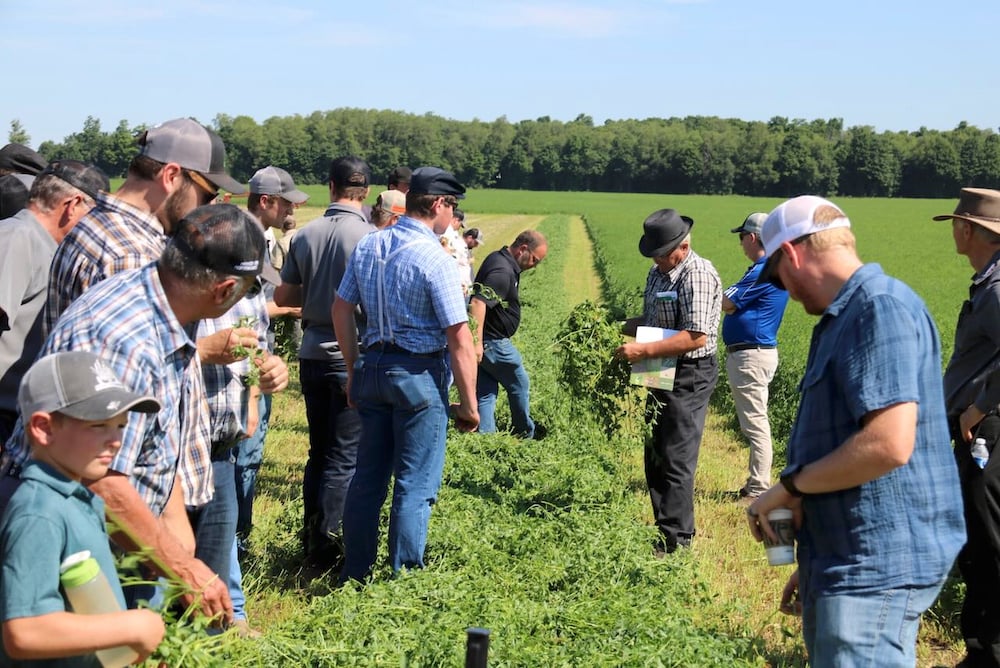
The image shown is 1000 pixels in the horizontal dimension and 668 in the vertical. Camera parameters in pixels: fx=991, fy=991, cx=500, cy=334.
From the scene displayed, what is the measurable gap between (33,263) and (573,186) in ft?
433

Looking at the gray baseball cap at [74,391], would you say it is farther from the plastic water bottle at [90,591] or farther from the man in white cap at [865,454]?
the man in white cap at [865,454]

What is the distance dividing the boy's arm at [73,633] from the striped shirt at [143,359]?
0.56 meters

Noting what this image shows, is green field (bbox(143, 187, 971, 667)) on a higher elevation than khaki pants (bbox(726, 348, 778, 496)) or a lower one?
lower

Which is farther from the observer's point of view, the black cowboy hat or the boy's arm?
the black cowboy hat

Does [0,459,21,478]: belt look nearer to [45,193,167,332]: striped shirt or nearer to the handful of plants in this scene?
[45,193,167,332]: striped shirt

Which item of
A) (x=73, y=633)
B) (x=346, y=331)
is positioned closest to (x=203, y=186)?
(x=73, y=633)

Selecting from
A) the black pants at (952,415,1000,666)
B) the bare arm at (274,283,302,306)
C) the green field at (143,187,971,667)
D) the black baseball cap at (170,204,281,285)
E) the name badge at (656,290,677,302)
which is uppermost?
the black baseball cap at (170,204,281,285)

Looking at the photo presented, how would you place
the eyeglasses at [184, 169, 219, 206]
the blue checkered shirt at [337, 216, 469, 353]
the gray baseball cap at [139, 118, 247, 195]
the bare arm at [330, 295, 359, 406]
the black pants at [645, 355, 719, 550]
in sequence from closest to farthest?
the gray baseball cap at [139, 118, 247, 195], the eyeglasses at [184, 169, 219, 206], the blue checkered shirt at [337, 216, 469, 353], the bare arm at [330, 295, 359, 406], the black pants at [645, 355, 719, 550]

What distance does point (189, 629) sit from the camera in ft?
10.4

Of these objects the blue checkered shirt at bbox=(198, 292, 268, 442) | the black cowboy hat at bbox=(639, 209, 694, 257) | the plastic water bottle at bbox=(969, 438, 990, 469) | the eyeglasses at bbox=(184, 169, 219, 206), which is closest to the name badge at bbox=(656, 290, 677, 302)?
the black cowboy hat at bbox=(639, 209, 694, 257)

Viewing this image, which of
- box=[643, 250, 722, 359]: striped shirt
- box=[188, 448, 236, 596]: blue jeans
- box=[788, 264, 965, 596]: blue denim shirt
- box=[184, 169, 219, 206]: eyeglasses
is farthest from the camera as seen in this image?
box=[643, 250, 722, 359]: striped shirt

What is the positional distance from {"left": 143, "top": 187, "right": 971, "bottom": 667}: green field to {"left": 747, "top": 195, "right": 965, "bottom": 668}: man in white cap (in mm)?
1248

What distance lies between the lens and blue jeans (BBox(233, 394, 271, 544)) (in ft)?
18.7

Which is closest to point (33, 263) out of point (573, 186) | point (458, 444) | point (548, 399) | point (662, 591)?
point (662, 591)
